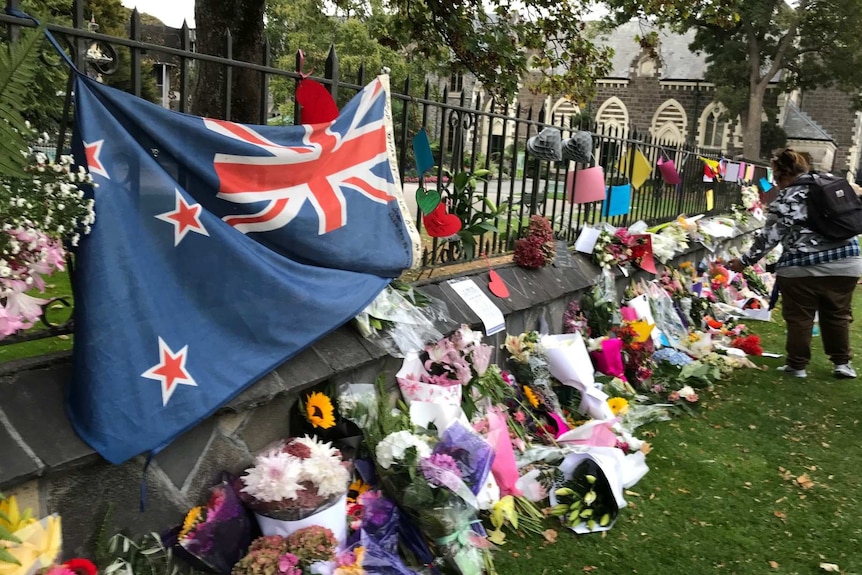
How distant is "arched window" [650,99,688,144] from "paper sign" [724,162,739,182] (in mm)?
31870

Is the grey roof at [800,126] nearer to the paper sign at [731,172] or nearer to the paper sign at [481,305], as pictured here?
the paper sign at [731,172]

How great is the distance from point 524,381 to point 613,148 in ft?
10.2

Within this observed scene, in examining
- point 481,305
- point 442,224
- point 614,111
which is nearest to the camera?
point 442,224

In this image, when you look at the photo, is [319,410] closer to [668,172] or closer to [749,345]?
[749,345]

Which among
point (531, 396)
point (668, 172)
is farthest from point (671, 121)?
point (531, 396)

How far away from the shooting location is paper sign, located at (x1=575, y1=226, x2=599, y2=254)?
541cm

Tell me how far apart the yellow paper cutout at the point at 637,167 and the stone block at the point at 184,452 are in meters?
5.04

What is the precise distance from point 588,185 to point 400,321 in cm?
290

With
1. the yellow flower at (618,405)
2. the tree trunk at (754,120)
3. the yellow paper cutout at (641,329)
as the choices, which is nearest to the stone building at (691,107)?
the tree trunk at (754,120)

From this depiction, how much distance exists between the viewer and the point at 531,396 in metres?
3.91

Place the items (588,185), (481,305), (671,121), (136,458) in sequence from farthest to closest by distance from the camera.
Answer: (671,121), (588,185), (481,305), (136,458)

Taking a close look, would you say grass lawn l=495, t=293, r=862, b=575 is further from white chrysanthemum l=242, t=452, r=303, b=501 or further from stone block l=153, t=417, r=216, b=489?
stone block l=153, t=417, r=216, b=489

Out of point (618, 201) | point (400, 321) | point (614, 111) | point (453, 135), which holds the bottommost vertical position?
point (400, 321)

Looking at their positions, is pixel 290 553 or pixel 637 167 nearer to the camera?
pixel 290 553
